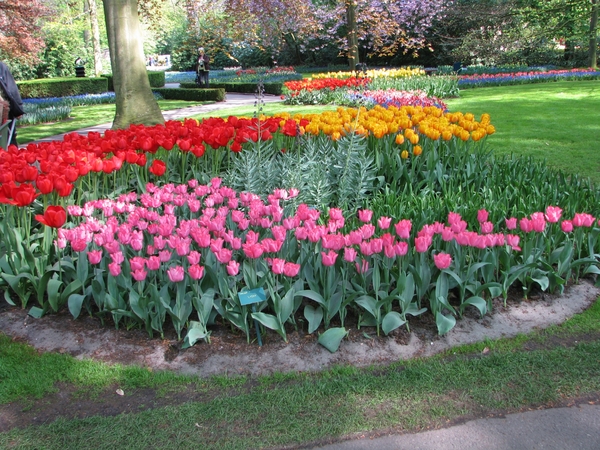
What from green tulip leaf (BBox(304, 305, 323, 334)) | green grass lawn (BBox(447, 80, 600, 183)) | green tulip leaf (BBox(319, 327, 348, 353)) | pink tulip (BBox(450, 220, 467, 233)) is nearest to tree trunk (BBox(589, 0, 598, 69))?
green grass lawn (BBox(447, 80, 600, 183))

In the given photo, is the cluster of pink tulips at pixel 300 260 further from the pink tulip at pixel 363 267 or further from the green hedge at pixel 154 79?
the green hedge at pixel 154 79

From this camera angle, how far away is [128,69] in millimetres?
9555

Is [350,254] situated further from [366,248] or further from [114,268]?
[114,268]

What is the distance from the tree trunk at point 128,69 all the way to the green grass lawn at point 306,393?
6.99 metres

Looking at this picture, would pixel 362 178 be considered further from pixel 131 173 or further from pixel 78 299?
pixel 78 299

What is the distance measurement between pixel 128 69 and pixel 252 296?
7872 mm

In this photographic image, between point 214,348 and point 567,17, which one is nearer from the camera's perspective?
point 214,348

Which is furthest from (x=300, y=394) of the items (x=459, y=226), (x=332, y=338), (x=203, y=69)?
(x=203, y=69)

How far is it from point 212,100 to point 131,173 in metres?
15.4

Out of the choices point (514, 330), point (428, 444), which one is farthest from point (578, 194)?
point (428, 444)

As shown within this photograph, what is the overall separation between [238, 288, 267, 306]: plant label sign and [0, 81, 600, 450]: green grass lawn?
394 mm

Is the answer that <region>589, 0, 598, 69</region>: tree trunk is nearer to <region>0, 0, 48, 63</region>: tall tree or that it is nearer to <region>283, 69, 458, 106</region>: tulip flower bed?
<region>283, 69, 458, 106</region>: tulip flower bed

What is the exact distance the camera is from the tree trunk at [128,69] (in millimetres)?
9391

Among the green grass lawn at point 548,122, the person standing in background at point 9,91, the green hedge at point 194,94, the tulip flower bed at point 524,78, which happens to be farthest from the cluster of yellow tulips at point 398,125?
the tulip flower bed at point 524,78
